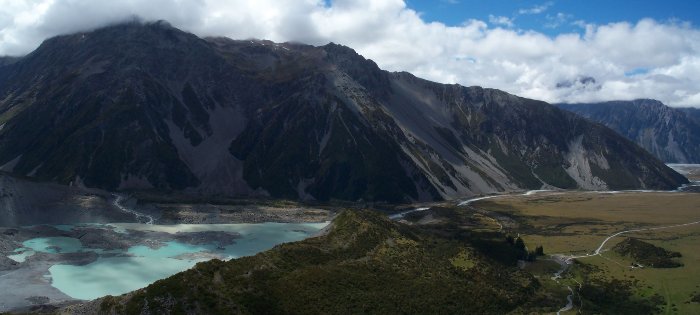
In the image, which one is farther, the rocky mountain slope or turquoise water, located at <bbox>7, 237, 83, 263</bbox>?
turquoise water, located at <bbox>7, 237, 83, 263</bbox>

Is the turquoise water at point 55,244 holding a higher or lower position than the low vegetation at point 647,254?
higher

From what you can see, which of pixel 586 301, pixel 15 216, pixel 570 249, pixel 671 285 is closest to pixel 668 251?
pixel 570 249

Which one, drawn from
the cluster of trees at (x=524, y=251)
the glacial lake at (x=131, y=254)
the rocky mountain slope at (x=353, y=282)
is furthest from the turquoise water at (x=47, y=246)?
the cluster of trees at (x=524, y=251)

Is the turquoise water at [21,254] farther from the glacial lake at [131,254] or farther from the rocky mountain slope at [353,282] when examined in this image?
the rocky mountain slope at [353,282]

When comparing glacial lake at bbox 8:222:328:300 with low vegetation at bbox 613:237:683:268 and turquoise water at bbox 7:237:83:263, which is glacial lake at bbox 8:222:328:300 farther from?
low vegetation at bbox 613:237:683:268

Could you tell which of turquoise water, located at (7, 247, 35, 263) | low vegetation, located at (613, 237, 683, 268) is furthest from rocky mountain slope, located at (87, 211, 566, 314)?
turquoise water, located at (7, 247, 35, 263)

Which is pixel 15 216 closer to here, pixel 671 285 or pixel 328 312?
pixel 328 312

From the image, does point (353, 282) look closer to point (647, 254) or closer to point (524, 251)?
point (524, 251)

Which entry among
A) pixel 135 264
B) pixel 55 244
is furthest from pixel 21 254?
pixel 135 264

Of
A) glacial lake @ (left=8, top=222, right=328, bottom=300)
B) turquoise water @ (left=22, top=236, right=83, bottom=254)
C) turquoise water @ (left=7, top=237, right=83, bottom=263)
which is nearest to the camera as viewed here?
glacial lake @ (left=8, top=222, right=328, bottom=300)
